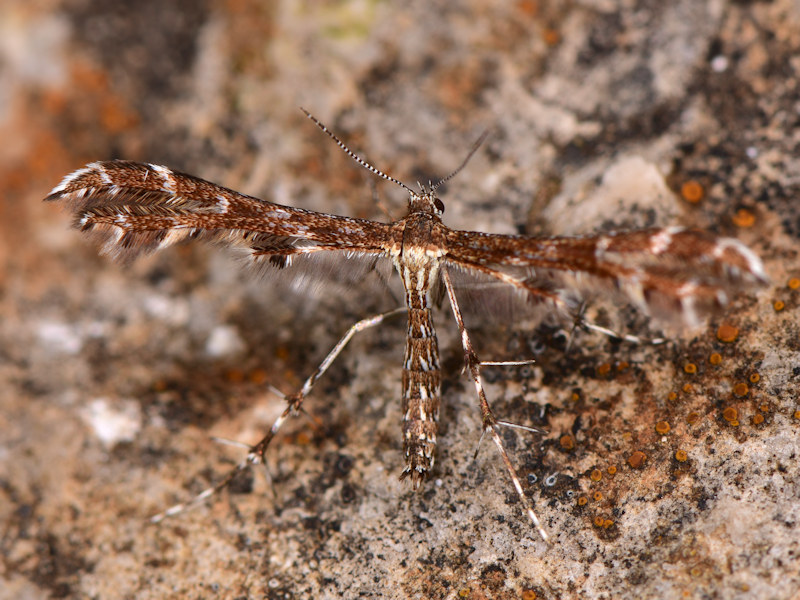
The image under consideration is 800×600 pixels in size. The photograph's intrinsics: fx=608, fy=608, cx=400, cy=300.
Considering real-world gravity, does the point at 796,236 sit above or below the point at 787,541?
above

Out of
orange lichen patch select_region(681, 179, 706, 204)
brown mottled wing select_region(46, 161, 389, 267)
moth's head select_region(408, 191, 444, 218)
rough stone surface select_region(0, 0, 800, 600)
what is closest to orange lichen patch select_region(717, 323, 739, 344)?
rough stone surface select_region(0, 0, 800, 600)

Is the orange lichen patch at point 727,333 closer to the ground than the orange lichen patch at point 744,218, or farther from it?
closer to the ground

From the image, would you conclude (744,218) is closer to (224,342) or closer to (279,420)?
(279,420)

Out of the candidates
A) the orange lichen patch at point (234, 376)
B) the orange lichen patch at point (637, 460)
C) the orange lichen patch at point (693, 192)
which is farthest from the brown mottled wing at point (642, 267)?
the orange lichen patch at point (234, 376)

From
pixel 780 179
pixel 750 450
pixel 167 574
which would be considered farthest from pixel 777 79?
pixel 167 574

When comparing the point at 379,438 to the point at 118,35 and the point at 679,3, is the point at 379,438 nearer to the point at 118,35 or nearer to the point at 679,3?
the point at 679,3

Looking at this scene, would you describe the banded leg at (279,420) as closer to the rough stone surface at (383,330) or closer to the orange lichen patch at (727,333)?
the rough stone surface at (383,330)
